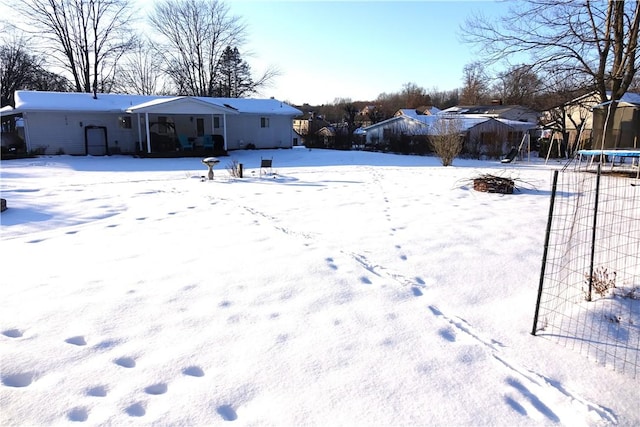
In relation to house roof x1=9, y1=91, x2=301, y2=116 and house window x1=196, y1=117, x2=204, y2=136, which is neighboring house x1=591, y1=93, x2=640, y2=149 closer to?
house roof x1=9, y1=91, x2=301, y2=116

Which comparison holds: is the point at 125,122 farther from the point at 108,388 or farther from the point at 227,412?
the point at 227,412

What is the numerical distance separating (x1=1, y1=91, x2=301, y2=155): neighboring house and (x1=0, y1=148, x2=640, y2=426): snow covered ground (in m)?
15.7

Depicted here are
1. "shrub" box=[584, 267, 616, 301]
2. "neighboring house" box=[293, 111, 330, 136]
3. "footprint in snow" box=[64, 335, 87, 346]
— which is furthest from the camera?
"neighboring house" box=[293, 111, 330, 136]

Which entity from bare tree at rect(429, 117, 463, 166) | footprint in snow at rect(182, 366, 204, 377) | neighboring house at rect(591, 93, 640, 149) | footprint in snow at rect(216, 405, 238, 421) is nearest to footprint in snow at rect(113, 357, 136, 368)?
footprint in snow at rect(182, 366, 204, 377)

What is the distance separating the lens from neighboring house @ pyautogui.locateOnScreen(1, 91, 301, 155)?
Result: 20.1 m

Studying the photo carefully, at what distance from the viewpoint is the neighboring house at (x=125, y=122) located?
20.1 metres

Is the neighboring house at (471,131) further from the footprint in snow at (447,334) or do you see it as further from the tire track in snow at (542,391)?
the tire track in snow at (542,391)

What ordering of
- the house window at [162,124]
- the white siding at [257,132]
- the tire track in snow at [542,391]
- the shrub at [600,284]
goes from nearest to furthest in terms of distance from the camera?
the tire track in snow at [542,391] < the shrub at [600,284] < the house window at [162,124] < the white siding at [257,132]

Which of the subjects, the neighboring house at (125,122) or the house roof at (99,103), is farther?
the neighboring house at (125,122)

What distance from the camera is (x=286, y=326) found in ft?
10.5

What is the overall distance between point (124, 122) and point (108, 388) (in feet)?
73.8

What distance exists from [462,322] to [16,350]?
3.30 meters

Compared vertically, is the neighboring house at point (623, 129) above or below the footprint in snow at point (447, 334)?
above

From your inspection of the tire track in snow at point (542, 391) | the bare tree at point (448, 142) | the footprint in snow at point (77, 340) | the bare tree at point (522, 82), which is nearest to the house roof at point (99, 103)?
the bare tree at point (448, 142)
